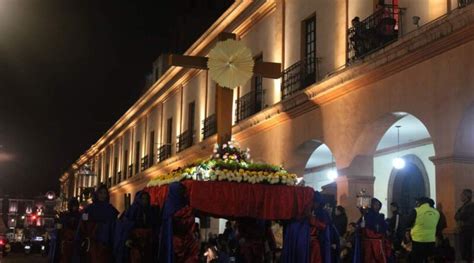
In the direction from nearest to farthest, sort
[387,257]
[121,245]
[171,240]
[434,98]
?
[171,240] → [121,245] → [387,257] → [434,98]

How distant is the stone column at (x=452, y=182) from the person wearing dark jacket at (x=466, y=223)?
0.54 metres

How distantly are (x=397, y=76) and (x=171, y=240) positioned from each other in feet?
24.4

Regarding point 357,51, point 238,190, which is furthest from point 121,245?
point 357,51

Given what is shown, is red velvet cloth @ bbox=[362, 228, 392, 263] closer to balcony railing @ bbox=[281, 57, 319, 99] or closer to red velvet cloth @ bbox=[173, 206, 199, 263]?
red velvet cloth @ bbox=[173, 206, 199, 263]

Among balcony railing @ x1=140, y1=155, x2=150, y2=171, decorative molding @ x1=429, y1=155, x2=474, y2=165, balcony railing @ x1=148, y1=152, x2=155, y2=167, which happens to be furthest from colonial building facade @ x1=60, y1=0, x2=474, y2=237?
balcony railing @ x1=140, y1=155, x2=150, y2=171

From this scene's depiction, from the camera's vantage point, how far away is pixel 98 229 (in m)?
13.1

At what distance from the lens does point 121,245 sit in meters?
12.2

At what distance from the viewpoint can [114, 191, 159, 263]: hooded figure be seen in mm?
12000

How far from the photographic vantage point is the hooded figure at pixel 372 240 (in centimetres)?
1305

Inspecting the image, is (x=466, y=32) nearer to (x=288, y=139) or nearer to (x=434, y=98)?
(x=434, y=98)

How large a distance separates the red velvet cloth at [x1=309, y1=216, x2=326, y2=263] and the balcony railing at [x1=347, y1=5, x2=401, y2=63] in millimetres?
6057

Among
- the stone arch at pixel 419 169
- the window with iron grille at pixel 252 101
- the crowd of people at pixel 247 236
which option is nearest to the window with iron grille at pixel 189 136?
the window with iron grille at pixel 252 101

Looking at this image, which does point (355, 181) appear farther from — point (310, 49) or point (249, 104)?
point (249, 104)

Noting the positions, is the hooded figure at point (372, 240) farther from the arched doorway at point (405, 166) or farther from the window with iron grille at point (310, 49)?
the window with iron grille at point (310, 49)
